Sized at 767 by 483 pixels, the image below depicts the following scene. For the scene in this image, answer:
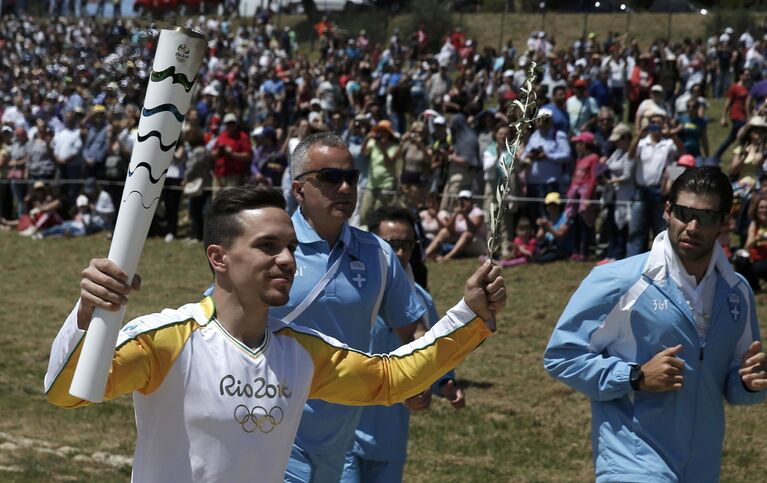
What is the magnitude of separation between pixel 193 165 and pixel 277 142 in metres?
1.40

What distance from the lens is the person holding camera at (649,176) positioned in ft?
49.2

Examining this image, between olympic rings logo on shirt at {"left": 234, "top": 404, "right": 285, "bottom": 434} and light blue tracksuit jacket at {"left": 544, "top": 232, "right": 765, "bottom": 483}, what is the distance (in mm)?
1770

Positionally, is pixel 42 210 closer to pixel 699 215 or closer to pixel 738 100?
pixel 738 100

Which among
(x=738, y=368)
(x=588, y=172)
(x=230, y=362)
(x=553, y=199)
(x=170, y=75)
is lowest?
(x=553, y=199)

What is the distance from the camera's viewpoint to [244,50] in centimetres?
3716

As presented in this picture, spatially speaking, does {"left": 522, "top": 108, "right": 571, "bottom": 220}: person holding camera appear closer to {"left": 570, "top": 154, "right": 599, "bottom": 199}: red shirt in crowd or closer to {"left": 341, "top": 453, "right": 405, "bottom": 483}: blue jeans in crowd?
{"left": 570, "top": 154, "right": 599, "bottom": 199}: red shirt in crowd

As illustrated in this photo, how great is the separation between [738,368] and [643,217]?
9934mm

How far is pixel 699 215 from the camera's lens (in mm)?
5324

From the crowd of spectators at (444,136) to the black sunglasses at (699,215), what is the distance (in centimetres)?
233

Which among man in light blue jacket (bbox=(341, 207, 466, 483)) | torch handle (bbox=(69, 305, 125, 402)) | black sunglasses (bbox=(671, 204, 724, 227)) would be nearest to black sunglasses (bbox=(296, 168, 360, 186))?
man in light blue jacket (bbox=(341, 207, 466, 483))

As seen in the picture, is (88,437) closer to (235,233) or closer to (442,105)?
(235,233)

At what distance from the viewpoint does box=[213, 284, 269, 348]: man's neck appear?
4.06 meters

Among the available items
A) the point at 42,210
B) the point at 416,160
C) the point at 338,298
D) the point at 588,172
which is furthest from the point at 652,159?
the point at 42,210

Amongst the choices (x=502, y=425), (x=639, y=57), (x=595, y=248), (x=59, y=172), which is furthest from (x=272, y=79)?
(x=502, y=425)
